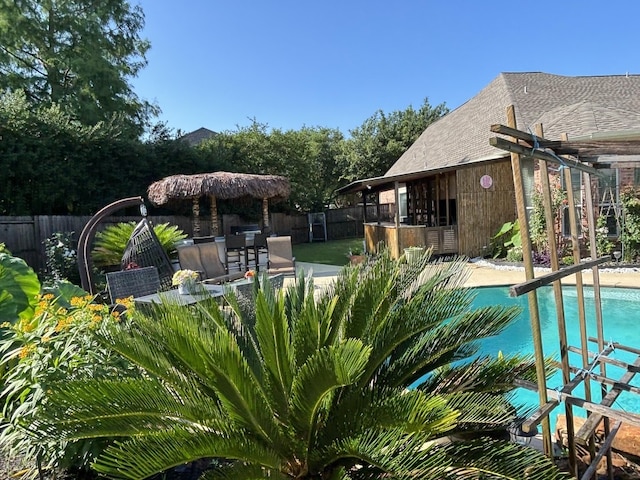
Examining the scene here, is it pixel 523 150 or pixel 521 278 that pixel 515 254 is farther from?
pixel 523 150

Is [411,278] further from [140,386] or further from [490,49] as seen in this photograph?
[490,49]

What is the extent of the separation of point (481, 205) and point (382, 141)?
15.4 m

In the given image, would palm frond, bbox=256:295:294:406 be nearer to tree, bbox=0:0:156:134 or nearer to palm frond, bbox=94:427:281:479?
palm frond, bbox=94:427:281:479

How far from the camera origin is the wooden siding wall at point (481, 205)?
1320cm

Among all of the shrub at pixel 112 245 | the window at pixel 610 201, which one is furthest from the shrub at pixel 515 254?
the shrub at pixel 112 245

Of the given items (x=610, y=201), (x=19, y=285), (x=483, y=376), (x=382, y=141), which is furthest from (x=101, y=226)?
(x=382, y=141)

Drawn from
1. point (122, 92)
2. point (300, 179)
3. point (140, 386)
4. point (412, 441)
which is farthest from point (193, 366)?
point (300, 179)

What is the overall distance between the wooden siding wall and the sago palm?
11.4 m

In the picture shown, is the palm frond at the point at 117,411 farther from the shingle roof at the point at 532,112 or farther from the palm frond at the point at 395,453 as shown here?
the shingle roof at the point at 532,112

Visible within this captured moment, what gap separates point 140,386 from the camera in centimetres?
190

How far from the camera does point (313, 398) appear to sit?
1689mm

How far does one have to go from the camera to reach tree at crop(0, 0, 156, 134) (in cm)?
1702

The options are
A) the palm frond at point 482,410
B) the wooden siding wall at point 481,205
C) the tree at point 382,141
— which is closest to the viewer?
the palm frond at point 482,410

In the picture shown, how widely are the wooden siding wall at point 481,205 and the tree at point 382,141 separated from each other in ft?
46.1
